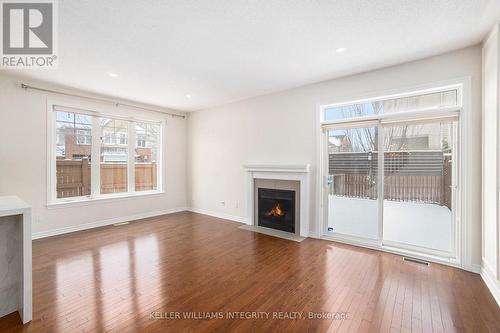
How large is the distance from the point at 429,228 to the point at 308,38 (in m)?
3.37

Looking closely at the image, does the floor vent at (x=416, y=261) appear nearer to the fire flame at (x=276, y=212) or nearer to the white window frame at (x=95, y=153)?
the fire flame at (x=276, y=212)

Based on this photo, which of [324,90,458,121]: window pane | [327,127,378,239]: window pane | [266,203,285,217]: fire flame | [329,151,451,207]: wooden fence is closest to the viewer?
[324,90,458,121]: window pane

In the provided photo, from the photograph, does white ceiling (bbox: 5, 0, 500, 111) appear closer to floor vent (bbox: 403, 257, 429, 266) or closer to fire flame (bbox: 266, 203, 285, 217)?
fire flame (bbox: 266, 203, 285, 217)

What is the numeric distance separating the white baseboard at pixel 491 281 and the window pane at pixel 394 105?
211cm

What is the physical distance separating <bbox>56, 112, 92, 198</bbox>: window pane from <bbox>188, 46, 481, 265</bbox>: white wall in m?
2.48

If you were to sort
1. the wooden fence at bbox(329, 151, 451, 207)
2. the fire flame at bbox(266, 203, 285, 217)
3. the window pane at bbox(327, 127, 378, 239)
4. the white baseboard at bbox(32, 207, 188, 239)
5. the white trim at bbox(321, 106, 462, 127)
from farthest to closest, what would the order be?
the fire flame at bbox(266, 203, 285, 217)
the white baseboard at bbox(32, 207, 188, 239)
the window pane at bbox(327, 127, 378, 239)
the wooden fence at bbox(329, 151, 451, 207)
the white trim at bbox(321, 106, 462, 127)

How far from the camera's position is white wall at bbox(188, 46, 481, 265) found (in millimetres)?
2879

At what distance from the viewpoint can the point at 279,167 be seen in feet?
14.8

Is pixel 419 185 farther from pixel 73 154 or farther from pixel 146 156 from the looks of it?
pixel 73 154

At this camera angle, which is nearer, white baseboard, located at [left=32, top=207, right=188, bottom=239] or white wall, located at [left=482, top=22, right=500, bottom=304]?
white wall, located at [left=482, top=22, right=500, bottom=304]

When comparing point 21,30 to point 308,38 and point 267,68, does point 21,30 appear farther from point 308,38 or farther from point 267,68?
point 308,38

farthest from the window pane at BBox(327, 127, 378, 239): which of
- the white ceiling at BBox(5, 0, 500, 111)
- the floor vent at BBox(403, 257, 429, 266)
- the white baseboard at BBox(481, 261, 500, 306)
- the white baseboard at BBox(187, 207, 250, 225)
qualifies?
the white baseboard at BBox(187, 207, 250, 225)

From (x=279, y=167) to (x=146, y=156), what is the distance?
11.6ft

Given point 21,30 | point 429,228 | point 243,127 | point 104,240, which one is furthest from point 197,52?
point 429,228
